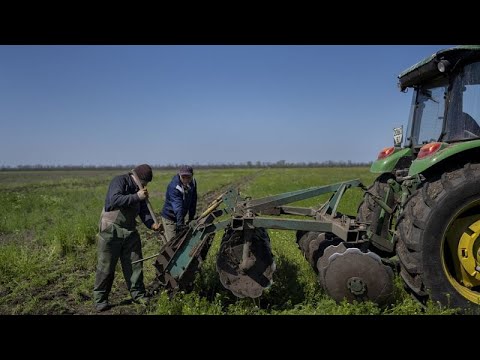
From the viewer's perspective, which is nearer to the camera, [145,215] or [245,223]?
[245,223]

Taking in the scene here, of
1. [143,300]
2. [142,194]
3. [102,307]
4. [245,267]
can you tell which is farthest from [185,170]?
[102,307]

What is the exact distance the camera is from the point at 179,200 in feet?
20.3

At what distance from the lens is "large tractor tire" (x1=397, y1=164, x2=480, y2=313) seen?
3932mm

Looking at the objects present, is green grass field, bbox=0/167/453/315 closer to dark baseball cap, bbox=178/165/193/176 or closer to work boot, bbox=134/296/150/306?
work boot, bbox=134/296/150/306

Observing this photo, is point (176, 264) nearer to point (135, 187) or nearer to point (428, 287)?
point (135, 187)

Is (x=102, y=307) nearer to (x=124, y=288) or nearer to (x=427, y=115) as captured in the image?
(x=124, y=288)

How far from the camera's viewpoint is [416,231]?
4012mm

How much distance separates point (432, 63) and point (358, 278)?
2625mm

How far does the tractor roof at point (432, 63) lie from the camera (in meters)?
4.24

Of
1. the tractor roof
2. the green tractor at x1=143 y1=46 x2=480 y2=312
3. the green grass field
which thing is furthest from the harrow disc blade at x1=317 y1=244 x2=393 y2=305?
the tractor roof

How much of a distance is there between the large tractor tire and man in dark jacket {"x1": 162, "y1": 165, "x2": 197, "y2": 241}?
319 cm
